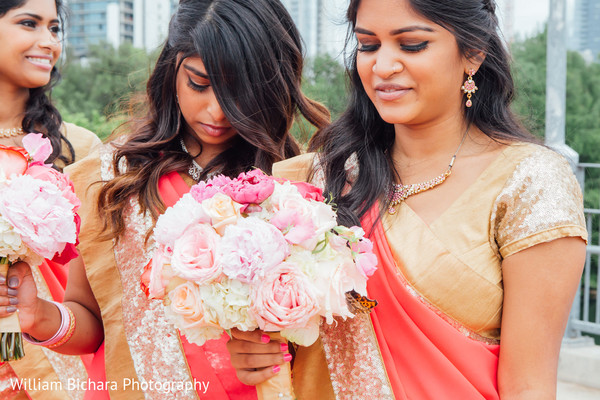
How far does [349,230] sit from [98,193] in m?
1.17

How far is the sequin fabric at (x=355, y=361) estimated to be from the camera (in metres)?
2.37

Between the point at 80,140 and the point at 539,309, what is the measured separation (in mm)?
2668

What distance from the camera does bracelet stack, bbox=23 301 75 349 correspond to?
2604 millimetres

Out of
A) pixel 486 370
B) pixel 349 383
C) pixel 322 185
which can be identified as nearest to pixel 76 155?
pixel 322 185

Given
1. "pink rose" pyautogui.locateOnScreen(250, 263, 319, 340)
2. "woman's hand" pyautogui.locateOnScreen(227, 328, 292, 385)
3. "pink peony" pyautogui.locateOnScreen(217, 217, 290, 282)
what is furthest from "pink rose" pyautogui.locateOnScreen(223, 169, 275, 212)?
"woman's hand" pyautogui.locateOnScreen(227, 328, 292, 385)

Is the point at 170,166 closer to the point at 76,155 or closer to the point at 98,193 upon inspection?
the point at 98,193

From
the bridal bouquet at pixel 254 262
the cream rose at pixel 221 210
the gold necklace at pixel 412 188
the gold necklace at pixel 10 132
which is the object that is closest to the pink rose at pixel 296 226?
the bridal bouquet at pixel 254 262

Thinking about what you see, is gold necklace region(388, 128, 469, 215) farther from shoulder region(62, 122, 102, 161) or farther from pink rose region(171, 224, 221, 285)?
shoulder region(62, 122, 102, 161)

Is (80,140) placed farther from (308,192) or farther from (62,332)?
(308,192)

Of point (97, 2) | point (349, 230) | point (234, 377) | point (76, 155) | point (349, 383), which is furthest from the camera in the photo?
point (97, 2)

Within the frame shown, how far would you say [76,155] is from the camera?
3.85 meters

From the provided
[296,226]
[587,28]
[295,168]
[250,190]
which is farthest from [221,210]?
[587,28]

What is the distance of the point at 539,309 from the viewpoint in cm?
217

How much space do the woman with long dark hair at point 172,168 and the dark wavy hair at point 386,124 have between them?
0.30m
